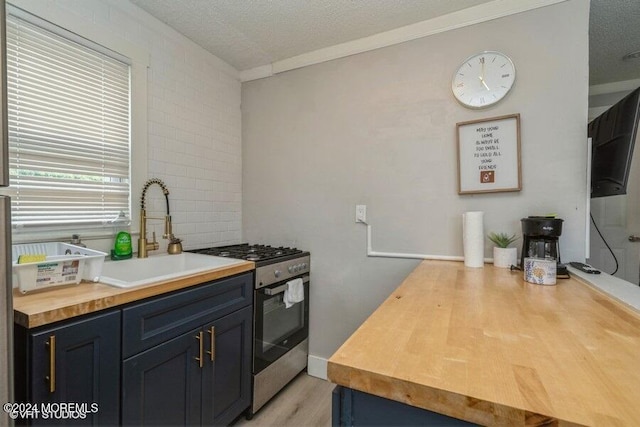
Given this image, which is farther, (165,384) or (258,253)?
(258,253)

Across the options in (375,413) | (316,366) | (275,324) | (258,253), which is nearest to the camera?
(375,413)

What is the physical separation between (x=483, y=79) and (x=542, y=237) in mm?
991

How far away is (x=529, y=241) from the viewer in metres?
1.54

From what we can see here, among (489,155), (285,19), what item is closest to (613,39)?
(489,155)

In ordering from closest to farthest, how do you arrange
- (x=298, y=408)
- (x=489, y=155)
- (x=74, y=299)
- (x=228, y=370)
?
1. (x=74, y=299)
2. (x=228, y=370)
3. (x=489, y=155)
4. (x=298, y=408)

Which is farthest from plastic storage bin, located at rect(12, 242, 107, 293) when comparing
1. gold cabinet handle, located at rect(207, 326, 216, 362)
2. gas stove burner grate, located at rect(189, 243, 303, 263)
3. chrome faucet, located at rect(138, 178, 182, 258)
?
gas stove burner grate, located at rect(189, 243, 303, 263)

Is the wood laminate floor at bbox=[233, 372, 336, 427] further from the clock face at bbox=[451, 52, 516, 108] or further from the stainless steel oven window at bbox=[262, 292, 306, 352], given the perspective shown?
the clock face at bbox=[451, 52, 516, 108]

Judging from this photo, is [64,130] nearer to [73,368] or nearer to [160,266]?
[160,266]

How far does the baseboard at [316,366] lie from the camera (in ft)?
7.42

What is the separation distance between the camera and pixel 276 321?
2.01 m

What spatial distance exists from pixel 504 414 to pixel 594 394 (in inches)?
6.9

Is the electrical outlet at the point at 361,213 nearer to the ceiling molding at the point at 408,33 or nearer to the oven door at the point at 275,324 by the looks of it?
the oven door at the point at 275,324

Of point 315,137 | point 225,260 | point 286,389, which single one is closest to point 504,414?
point 225,260

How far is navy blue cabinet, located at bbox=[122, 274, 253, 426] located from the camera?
1178 millimetres
